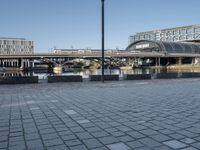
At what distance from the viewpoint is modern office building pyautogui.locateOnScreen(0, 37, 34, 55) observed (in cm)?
12775

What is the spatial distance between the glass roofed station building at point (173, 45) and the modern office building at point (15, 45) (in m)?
61.0

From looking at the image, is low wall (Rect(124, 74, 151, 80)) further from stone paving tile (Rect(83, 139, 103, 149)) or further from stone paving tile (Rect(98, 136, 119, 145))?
stone paving tile (Rect(83, 139, 103, 149))

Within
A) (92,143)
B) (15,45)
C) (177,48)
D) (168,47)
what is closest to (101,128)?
(92,143)

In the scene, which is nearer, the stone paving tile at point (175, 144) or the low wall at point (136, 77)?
the stone paving tile at point (175, 144)

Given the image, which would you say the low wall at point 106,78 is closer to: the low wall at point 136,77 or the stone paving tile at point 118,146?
the low wall at point 136,77

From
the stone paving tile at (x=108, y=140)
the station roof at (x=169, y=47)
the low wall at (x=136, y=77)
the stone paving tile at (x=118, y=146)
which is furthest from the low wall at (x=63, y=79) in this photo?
the station roof at (x=169, y=47)

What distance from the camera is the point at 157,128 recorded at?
16.7 ft

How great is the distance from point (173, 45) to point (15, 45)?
8870 centimetres

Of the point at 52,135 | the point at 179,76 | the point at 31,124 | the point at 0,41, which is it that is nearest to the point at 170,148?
the point at 52,135

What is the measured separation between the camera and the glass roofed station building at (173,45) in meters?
99.6

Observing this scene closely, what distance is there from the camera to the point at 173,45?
107 metres

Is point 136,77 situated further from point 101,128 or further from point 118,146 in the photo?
point 118,146

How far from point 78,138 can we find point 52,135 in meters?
0.61

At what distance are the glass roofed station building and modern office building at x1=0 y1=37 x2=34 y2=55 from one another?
2402 inches
